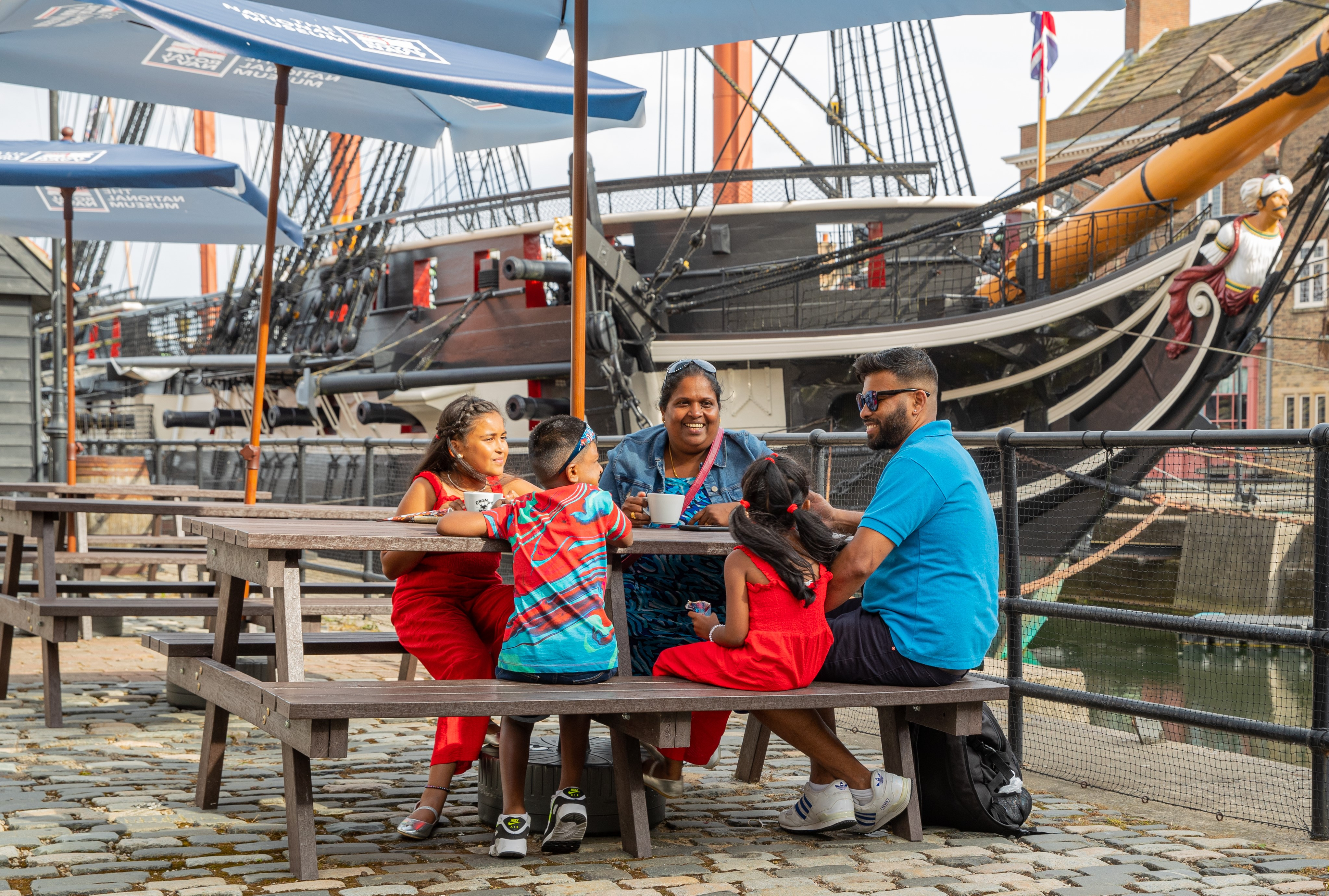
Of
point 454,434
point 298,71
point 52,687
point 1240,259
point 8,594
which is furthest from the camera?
point 1240,259

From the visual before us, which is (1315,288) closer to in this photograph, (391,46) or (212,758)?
(391,46)

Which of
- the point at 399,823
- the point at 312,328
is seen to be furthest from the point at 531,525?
the point at 312,328

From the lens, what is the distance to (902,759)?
3758 mm

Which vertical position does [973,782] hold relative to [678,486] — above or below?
below

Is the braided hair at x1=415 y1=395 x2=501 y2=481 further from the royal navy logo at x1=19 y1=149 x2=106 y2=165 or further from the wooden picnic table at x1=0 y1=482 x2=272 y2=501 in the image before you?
the royal navy logo at x1=19 y1=149 x2=106 y2=165

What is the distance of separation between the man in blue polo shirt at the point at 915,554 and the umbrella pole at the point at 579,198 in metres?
1.30

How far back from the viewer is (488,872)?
3250 mm

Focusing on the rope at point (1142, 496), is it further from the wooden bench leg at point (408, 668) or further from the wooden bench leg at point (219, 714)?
the wooden bench leg at point (219, 714)

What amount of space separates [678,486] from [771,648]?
91 centimetres

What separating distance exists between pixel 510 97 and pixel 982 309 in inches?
471

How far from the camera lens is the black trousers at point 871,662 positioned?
11.9 ft

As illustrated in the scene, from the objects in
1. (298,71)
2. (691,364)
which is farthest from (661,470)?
(298,71)

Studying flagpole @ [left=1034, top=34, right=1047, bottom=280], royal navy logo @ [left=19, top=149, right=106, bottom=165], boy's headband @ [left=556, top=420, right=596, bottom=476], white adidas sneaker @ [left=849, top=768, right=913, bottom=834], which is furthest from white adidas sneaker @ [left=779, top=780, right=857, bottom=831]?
flagpole @ [left=1034, top=34, right=1047, bottom=280]

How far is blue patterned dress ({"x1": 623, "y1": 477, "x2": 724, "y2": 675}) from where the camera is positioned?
13.6ft
